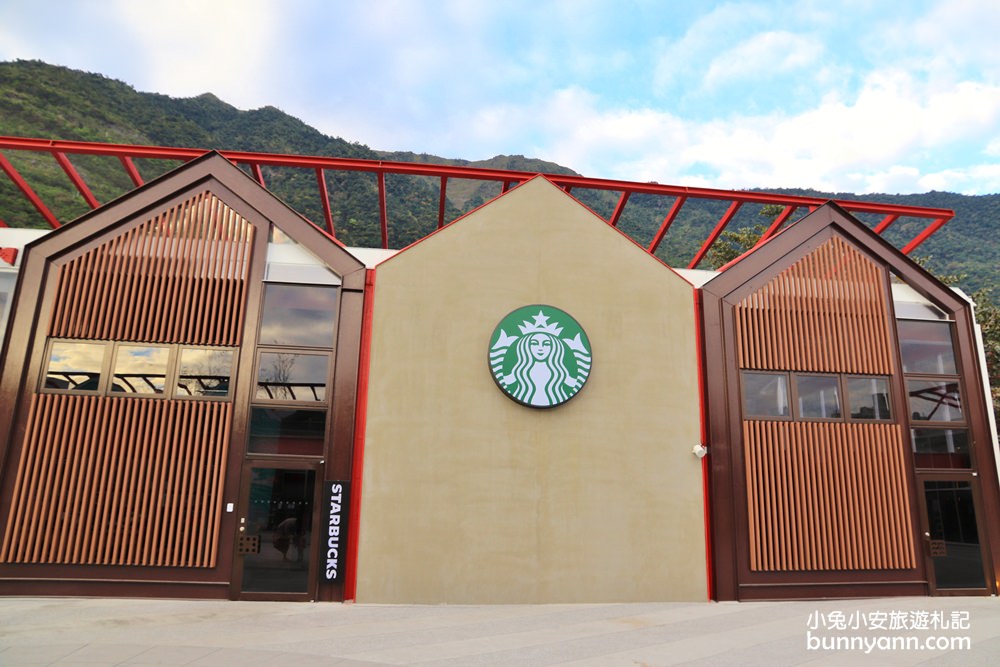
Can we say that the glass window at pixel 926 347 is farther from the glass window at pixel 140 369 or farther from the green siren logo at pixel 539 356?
the glass window at pixel 140 369

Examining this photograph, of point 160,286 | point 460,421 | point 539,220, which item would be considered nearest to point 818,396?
point 539,220

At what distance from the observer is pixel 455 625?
8.47 m

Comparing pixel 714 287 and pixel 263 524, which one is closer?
pixel 263 524

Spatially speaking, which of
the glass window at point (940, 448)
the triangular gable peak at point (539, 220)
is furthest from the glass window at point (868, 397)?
the triangular gable peak at point (539, 220)

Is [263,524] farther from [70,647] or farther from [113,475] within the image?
[70,647]

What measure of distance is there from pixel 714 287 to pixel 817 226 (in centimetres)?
293

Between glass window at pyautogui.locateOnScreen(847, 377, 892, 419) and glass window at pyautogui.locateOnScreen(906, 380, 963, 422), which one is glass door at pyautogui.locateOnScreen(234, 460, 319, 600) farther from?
glass window at pyautogui.locateOnScreen(906, 380, 963, 422)

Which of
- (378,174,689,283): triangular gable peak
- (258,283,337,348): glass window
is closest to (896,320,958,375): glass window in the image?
(378,174,689,283): triangular gable peak

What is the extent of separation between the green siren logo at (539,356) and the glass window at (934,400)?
7.10m

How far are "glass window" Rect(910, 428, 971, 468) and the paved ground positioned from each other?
278 centimetres

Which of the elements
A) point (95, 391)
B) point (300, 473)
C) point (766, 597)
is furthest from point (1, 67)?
point (766, 597)

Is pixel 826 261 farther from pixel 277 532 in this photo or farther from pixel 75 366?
pixel 75 366

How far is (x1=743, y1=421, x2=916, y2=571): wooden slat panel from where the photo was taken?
36.2 feet

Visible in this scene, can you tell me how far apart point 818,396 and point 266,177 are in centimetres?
4293
